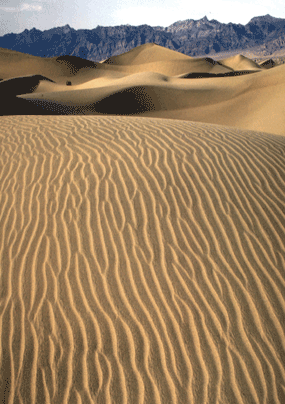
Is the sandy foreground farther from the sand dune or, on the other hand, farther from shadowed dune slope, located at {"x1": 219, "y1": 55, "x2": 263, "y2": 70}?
shadowed dune slope, located at {"x1": 219, "y1": 55, "x2": 263, "y2": 70}

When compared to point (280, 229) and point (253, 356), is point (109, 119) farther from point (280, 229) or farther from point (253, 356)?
point (253, 356)

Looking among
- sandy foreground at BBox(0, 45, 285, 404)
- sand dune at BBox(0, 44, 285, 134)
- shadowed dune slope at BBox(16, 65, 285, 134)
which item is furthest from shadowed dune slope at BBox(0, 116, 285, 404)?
shadowed dune slope at BBox(16, 65, 285, 134)

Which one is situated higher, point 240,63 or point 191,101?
point 240,63

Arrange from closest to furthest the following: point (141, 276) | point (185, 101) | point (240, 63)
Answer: point (141, 276), point (185, 101), point (240, 63)

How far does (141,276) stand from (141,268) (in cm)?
10

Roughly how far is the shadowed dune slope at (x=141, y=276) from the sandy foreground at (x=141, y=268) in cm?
1

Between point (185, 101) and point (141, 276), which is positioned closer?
point (141, 276)

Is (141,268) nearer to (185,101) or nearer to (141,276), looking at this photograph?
(141,276)

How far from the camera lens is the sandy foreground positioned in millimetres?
2828

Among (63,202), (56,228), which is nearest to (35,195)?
(63,202)

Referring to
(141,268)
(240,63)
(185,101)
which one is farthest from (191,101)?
(240,63)

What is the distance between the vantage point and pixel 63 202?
4.25 m

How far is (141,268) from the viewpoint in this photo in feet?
11.5

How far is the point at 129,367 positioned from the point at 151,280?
0.87 metres
